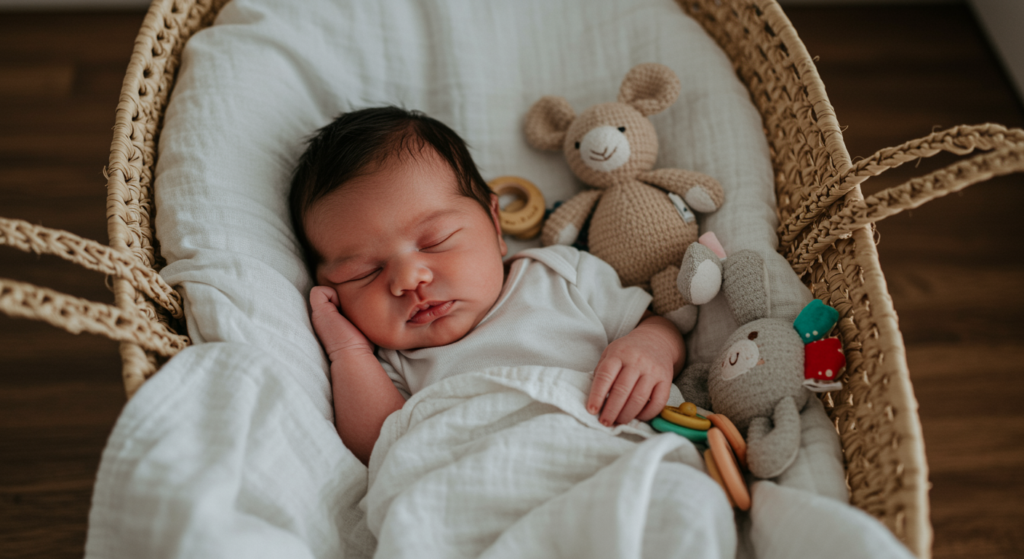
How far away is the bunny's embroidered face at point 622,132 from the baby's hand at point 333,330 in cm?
53

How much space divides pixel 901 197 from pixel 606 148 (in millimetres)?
496

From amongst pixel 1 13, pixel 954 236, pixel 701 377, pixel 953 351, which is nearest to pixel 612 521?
pixel 701 377

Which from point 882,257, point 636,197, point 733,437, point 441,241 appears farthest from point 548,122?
point 882,257

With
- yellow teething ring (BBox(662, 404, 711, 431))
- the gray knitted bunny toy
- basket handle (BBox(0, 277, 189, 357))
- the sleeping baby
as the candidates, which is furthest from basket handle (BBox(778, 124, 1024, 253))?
basket handle (BBox(0, 277, 189, 357))

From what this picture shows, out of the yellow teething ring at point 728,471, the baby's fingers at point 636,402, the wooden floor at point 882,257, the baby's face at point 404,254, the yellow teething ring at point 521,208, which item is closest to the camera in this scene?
the yellow teething ring at point 728,471

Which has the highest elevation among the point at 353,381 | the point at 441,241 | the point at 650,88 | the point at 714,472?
the point at 650,88

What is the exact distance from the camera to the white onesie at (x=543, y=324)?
3.41 ft

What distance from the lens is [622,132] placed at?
1.18m

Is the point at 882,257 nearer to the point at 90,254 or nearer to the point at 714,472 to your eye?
the point at 714,472

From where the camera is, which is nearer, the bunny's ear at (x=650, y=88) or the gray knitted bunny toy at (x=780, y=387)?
the gray knitted bunny toy at (x=780, y=387)

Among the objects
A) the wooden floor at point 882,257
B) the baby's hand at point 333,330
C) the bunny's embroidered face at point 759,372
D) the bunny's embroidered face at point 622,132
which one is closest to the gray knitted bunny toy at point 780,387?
the bunny's embroidered face at point 759,372

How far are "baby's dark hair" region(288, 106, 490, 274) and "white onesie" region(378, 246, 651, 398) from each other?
160 millimetres

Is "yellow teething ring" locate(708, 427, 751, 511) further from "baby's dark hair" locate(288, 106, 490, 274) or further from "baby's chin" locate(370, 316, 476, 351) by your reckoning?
"baby's dark hair" locate(288, 106, 490, 274)

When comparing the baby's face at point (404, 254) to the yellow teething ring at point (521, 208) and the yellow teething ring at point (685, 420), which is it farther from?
the yellow teething ring at point (685, 420)
